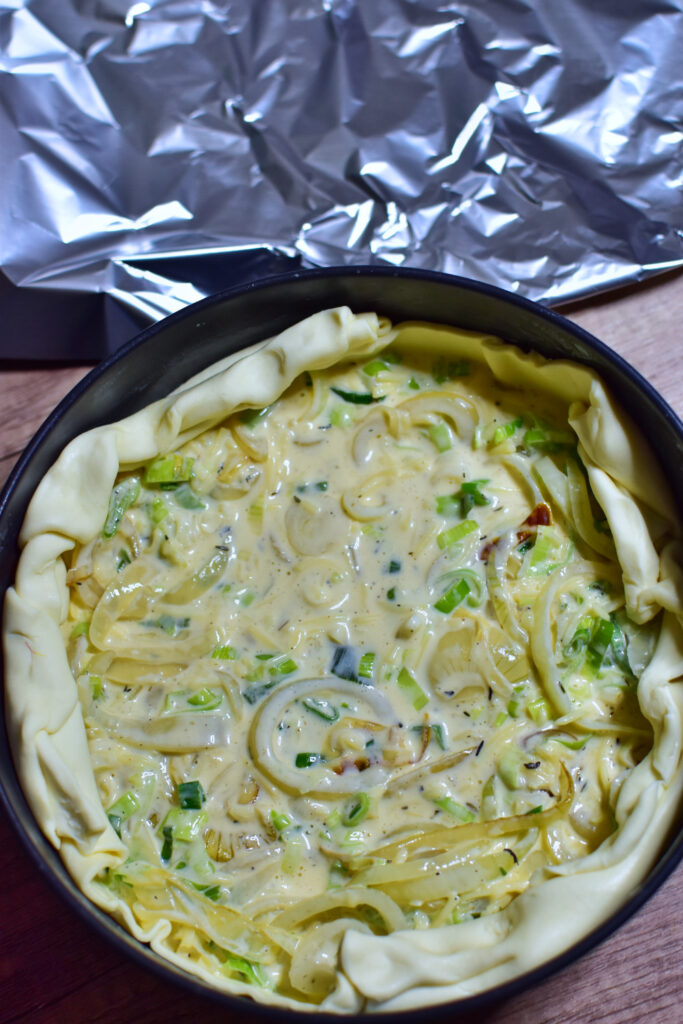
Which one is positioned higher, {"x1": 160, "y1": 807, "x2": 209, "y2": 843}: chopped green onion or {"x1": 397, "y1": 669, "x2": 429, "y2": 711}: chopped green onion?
{"x1": 397, "y1": 669, "x2": 429, "y2": 711}: chopped green onion

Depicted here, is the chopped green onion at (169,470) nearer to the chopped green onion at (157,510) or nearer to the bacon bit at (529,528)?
the chopped green onion at (157,510)

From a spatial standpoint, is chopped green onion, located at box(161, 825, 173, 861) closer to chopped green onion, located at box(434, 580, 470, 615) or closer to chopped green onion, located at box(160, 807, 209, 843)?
chopped green onion, located at box(160, 807, 209, 843)

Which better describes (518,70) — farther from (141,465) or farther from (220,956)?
(220,956)

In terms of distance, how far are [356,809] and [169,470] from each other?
875 mm

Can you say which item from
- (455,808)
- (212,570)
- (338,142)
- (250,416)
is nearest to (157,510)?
(212,570)

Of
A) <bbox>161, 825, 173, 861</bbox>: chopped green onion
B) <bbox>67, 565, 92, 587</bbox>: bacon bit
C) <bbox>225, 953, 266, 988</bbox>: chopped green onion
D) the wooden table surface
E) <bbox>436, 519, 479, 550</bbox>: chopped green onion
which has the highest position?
<bbox>436, 519, 479, 550</bbox>: chopped green onion

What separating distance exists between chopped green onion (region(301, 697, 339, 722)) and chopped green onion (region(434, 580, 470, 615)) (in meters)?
0.32

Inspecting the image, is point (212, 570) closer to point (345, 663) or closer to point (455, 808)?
point (345, 663)

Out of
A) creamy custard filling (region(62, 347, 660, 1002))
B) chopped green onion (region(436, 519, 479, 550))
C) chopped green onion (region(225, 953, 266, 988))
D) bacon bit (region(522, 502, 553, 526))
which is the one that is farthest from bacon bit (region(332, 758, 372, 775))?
bacon bit (region(522, 502, 553, 526))

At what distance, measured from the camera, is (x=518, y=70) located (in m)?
2.64

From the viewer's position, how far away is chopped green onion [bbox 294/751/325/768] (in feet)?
6.48

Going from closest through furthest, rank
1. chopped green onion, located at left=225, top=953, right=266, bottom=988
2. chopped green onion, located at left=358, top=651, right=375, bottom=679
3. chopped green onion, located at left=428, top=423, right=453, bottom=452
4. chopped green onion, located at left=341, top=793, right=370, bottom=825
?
chopped green onion, located at left=225, top=953, right=266, bottom=988, chopped green onion, located at left=341, top=793, right=370, bottom=825, chopped green onion, located at left=358, top=651, right=375, bottom=679, chopped green onion, located at left=428, top=423, right=453, bottom=452

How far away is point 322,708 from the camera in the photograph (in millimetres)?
2020

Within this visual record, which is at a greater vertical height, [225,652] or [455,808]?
[225,652]
